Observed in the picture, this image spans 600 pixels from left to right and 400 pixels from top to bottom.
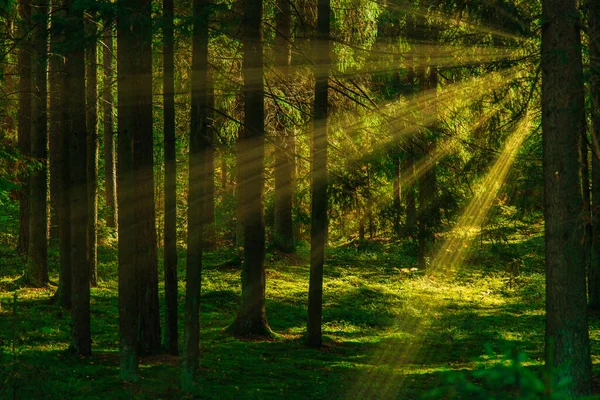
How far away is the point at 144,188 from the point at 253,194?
444cm

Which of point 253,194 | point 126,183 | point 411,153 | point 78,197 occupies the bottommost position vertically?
point 253,194

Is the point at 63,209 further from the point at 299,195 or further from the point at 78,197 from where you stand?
the point at 299,195

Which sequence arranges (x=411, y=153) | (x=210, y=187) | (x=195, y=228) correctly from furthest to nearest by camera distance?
(x=210, y=187), (x=411, y=153), (x=195, y=228)

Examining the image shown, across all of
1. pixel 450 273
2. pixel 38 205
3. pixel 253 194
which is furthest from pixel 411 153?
pixel 450 273

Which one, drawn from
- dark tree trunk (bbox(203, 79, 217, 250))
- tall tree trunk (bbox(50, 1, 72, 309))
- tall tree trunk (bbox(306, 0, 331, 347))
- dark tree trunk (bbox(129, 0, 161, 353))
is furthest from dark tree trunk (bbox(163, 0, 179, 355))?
tall tree trunk (bbox(306, 0, 331, 347))

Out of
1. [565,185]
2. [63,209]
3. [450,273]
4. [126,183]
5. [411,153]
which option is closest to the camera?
[565,185]

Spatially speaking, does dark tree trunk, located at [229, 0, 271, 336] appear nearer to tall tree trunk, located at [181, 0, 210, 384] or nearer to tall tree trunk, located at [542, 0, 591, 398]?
tall tree trunk, located at [181, 0, 210, 384]

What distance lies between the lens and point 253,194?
14508mm

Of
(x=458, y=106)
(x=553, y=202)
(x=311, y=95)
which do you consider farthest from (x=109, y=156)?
(x=553, y=202)

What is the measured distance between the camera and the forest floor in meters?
9.45

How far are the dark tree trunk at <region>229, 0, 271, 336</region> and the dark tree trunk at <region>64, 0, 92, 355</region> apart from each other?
3585 millimetres

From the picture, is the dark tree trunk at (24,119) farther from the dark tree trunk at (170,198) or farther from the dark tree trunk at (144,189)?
the dark tree trunk at (144,189)

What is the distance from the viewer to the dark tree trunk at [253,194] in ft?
43.0

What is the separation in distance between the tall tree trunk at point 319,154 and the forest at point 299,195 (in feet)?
0.18
